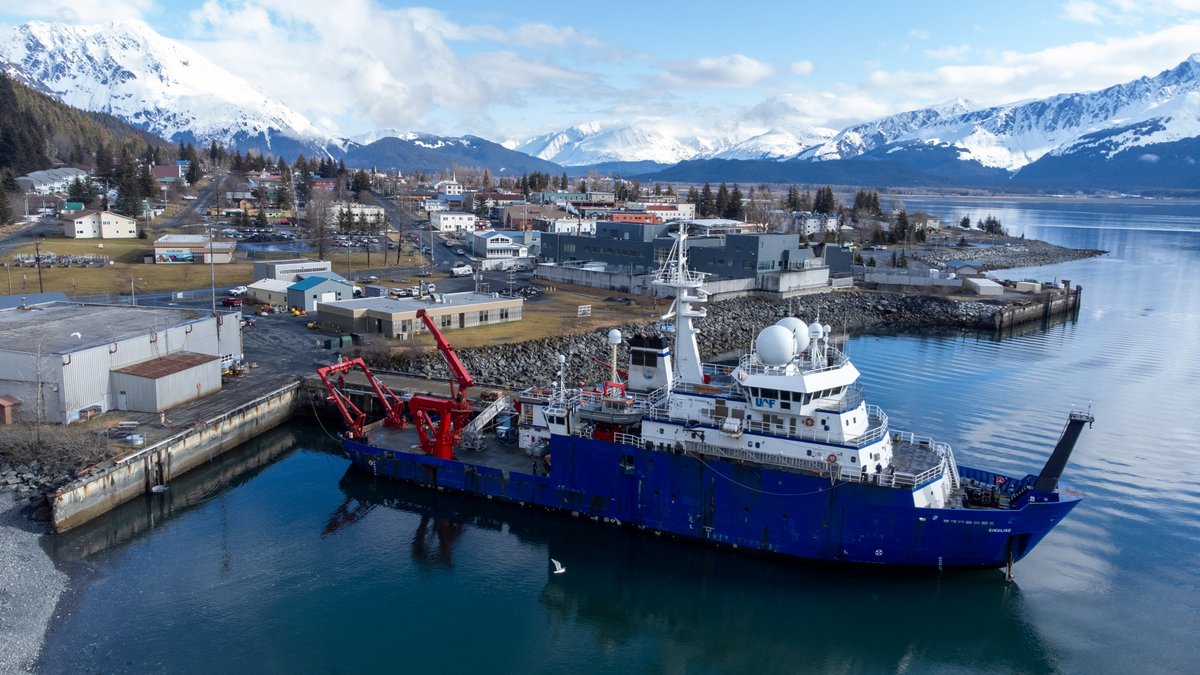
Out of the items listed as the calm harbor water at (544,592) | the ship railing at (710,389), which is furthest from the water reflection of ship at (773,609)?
the ship railing at (710,389)

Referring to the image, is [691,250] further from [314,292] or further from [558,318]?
[314,292]

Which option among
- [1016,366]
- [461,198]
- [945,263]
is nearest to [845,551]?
[1016,366]

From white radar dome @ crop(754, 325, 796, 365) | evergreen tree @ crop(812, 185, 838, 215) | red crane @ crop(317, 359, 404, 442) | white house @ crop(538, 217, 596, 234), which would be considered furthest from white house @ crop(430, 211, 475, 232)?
white radar dome @ crop(754, 325, 796, 365)

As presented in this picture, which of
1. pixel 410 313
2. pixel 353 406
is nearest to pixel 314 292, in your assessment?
pixel 410 313

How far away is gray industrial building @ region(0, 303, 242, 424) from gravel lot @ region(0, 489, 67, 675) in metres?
5.59

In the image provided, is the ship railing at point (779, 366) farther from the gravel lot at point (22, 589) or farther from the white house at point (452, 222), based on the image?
the white house at point (452, 222)

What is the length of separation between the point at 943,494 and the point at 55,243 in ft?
246

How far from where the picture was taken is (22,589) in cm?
2025

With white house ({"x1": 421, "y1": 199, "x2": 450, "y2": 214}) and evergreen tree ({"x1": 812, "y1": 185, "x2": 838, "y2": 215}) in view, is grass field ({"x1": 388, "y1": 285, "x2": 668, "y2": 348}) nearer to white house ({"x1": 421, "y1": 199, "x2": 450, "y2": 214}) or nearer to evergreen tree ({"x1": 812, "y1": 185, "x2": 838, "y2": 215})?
white house ({"x1": 421, "y1": 199, "x2": 450, "y2": 214})

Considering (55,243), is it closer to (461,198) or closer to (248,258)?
(248,258)

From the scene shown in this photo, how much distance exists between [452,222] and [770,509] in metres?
82.7

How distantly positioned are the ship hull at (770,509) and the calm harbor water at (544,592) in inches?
29.8

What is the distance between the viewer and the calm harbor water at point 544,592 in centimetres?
1956

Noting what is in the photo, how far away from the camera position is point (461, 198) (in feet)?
424
